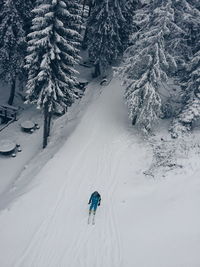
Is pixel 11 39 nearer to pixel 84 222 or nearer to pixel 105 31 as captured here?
pixel 105 31

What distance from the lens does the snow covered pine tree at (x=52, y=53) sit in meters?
19.9

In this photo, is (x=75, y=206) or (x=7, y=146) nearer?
(x=75, y=206)

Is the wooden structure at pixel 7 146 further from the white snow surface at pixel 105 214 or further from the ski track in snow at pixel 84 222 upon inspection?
the ski track in snow at pixel 84 222

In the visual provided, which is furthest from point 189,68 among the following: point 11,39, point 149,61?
point 11,39

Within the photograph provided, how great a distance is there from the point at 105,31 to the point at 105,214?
65.5 feet

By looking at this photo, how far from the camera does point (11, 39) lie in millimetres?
27828

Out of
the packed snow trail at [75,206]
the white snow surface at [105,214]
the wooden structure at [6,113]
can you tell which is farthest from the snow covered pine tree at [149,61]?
the wooden structure at [6,113]

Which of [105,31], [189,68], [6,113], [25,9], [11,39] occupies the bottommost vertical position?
[6,113]

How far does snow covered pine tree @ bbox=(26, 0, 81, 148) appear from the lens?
19859 mm

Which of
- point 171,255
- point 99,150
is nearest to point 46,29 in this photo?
point 99,150

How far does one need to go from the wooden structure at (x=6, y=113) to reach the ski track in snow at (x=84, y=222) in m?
11.3

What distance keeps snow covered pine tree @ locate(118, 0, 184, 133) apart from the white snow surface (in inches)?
112

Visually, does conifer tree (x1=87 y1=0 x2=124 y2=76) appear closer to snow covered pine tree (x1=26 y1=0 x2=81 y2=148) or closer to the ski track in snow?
snow covered pine tree (x1=26 y1=0 x2=81 y2=148)

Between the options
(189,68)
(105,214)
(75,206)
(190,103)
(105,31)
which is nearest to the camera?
(105,214)
